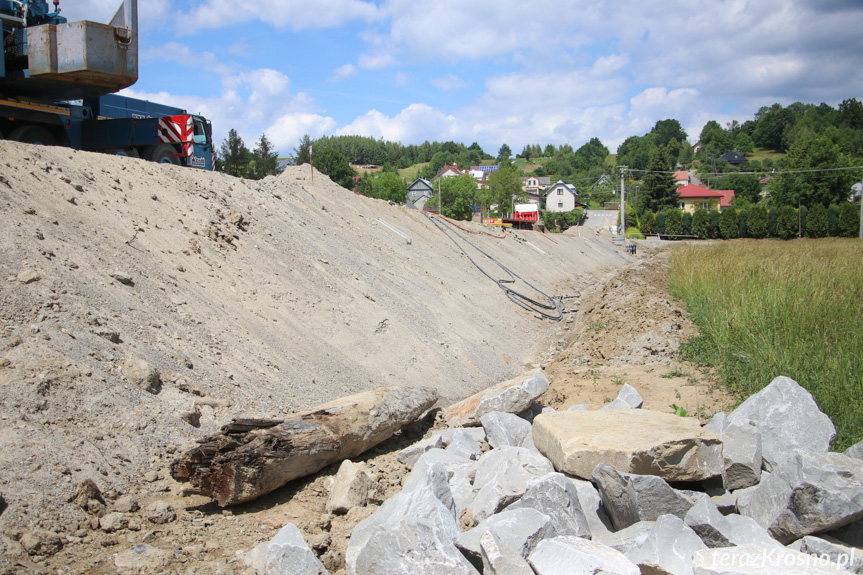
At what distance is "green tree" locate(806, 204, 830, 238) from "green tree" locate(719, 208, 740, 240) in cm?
562

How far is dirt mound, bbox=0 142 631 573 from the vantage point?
385 cm

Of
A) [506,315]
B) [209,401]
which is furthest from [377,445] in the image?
[506,315]

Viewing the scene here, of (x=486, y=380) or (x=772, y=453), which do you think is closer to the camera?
(x=772, y=453)

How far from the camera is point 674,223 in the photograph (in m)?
56.5

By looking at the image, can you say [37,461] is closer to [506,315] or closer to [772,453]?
[772,453]

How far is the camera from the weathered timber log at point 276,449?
13.5ft

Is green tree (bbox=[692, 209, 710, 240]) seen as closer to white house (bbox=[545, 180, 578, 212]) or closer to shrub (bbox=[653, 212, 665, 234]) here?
shrub (bbox=[653, 212, 665, 234])

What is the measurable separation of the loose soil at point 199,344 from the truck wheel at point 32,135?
225 cm

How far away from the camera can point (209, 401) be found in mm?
5445

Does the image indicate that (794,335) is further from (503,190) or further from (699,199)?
(699,199)

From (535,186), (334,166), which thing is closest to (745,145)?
(535,186)

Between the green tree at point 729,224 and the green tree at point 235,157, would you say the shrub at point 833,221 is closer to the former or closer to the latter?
the green tree at point 729,224

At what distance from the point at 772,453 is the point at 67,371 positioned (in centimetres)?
573

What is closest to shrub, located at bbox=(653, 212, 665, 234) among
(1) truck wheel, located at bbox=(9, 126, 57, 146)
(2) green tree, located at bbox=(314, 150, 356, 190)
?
(2) green tree, located at bbox=(314, 150, 356, 190)
